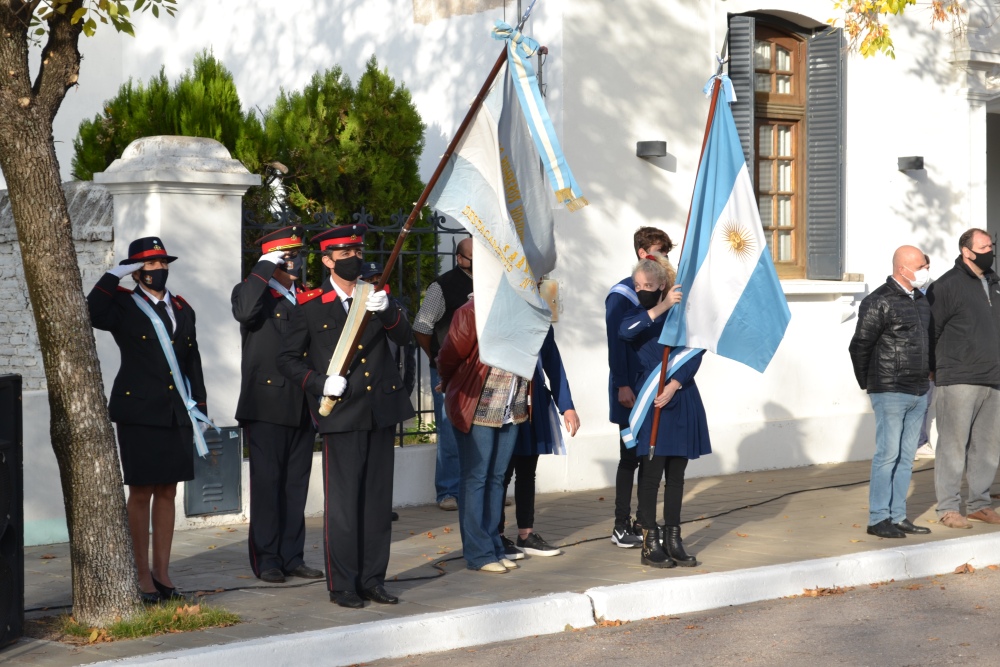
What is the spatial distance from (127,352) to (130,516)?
81cm

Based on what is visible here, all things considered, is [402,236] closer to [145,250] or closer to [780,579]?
[145,250]

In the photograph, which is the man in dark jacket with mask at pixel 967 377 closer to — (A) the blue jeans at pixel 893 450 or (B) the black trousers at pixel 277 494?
(A) the blue jeans at pixel 893 450

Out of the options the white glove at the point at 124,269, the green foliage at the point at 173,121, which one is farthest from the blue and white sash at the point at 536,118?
the green foliage at the point at 173,121

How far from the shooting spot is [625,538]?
336 inches

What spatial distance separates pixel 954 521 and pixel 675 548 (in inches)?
97.4

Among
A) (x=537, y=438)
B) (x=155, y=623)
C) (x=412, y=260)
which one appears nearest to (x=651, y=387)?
(x=537, y=438)

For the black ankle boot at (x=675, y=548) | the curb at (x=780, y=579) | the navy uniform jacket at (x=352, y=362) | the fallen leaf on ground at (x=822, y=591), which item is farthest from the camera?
the black ankle boot at (x=675, y=548)

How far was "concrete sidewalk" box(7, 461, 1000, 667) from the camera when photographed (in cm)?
611

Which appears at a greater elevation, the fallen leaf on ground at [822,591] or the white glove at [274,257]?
the white glove at [274,257]

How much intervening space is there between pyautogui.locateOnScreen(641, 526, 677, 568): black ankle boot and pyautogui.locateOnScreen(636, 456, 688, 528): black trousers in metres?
0.05

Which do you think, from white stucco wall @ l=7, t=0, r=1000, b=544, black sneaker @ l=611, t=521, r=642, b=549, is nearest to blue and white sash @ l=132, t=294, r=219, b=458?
black sneaker @ l=611, t=521, r=642, b=549

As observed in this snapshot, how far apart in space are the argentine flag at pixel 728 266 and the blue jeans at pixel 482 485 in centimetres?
125

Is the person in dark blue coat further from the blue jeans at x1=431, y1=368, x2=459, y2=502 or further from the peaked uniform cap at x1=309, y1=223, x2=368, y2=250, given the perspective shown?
the blue jeans at x1=431, y1=368, x2=459, y2=502

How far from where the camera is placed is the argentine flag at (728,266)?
26.2ft
